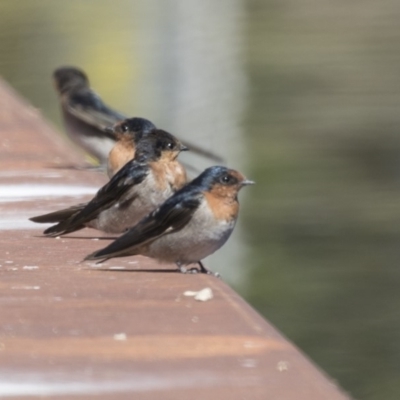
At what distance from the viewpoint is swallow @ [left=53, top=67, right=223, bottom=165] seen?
832 centimetres

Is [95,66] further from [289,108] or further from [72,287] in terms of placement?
[72,287]

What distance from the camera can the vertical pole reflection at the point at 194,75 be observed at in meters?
9.42

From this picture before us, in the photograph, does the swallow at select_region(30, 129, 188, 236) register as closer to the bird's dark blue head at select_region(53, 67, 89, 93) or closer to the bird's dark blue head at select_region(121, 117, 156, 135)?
the bird's dark blue head at select_region(121, 117, 156, 135)

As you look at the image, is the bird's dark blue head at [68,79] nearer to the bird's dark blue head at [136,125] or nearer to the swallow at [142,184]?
the bird's dark blue head at [136,125]

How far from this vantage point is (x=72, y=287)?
9.25 feet

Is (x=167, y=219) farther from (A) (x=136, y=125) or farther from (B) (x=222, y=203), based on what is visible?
(A) (x=136, y=125)

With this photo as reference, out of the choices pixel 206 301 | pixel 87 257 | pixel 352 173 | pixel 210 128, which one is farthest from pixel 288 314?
pixel 206 301

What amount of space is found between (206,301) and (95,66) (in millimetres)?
10305

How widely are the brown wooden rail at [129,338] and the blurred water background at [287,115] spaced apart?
5448mm

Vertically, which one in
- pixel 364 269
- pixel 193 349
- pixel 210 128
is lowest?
pixel 364 269

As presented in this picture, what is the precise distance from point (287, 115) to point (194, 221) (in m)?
10.6

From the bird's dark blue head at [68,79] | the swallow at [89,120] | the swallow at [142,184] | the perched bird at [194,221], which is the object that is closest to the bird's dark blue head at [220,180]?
the perched bird at [194,221]

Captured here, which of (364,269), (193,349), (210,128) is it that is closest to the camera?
(193,349)

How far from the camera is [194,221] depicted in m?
4.02
